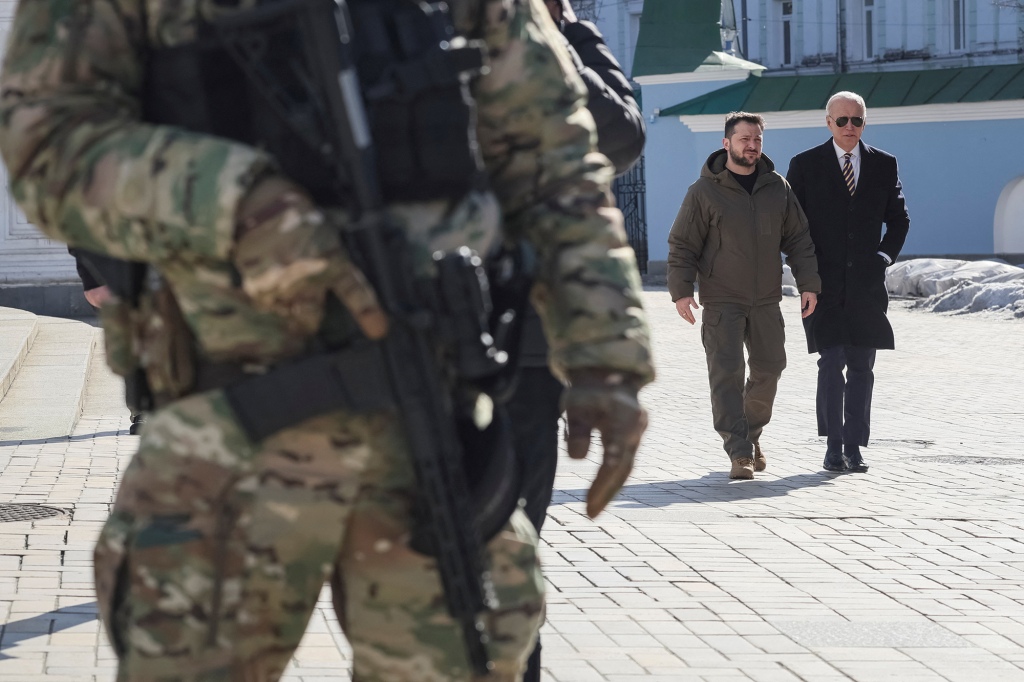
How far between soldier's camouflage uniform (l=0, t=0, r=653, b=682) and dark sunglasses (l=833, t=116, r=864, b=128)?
6.48 meters

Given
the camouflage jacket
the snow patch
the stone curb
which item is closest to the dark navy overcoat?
the stone curb

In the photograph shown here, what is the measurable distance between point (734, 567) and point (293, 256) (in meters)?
3.88

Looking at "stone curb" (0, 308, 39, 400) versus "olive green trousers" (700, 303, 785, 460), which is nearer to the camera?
"olive green trousers" (700, 303, 785, 460)

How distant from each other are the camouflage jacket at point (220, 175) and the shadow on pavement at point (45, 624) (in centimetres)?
245

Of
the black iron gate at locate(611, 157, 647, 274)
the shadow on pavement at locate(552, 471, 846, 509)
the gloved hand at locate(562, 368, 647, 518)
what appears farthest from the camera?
the black iron gate at locate(611, 157, 647, 274)

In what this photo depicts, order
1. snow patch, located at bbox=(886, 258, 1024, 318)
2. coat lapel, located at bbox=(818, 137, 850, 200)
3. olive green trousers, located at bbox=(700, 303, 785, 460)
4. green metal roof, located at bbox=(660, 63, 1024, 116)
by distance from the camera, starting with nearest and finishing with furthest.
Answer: olive green trousers, located at bbox=(700, 303, 785, 460), coat lapel, located at bbox=(818, 137, 850, 200), snow patch, located at bbox=(886, 258, 1024, 318), green metal roof, located at bbox=(660, 63, 1024, 116)

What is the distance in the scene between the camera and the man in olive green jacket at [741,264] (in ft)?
27.2

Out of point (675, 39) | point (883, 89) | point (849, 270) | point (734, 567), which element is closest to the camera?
point (734, 567)

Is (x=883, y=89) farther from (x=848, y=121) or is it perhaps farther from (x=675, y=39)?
(x=848, y=121)

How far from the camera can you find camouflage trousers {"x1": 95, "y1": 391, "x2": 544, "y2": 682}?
85.8 inches

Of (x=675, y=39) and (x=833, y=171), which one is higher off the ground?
(x=833, y=171)

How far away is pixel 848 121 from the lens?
8.56 meters

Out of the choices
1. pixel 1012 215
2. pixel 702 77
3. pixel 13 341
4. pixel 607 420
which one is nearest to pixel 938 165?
pixel 1012 215

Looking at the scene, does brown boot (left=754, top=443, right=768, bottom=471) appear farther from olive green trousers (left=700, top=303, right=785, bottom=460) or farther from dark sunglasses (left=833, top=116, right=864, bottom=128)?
dark sunglasses (left=833, top=116, right=864, bottom=128)
